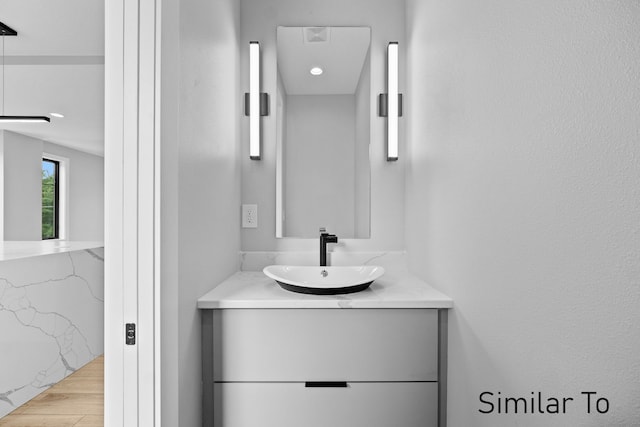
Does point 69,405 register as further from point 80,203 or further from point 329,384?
point 329,384

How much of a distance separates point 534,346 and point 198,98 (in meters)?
1.18

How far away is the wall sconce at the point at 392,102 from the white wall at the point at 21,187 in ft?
6.35

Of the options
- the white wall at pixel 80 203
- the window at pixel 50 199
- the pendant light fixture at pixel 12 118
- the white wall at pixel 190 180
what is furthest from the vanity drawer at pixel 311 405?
the pendant light fixture at pixel 12 118

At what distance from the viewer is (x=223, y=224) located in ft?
5.12

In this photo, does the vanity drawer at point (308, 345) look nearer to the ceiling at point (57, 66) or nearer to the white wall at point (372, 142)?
the white wall at point (372, 142)

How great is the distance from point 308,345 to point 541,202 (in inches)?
34.3

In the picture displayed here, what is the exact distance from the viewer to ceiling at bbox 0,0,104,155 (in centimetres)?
219

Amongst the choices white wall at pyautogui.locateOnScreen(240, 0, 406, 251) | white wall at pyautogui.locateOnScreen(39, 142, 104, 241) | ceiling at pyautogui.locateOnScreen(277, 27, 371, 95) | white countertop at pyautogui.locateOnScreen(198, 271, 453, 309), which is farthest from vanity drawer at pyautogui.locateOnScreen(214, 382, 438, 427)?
ceiling at pyautogui.locateOnScreen(277, 27, 371, 95)

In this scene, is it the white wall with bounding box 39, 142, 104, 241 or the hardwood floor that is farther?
the white wall with bounding box 39, 142, 104, 241

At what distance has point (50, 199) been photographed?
3.08 metres

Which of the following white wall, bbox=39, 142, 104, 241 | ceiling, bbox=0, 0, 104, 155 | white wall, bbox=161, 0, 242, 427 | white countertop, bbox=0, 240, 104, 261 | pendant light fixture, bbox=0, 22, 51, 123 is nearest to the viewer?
white wall, bbox=161, 0, 242, 427

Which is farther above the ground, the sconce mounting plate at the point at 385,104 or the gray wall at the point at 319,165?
the sconce mounting plate at the point at 385,104

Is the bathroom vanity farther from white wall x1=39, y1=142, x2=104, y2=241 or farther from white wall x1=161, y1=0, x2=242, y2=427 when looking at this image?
white wall x1=39, y1=142, x2=104, y2=241

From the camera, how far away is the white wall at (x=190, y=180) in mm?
1029
